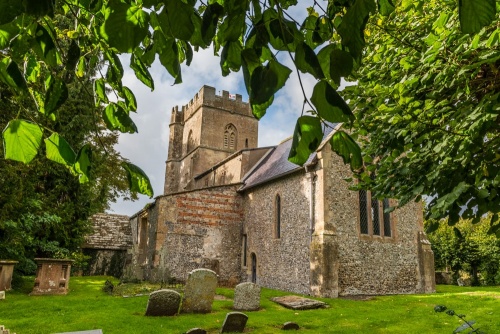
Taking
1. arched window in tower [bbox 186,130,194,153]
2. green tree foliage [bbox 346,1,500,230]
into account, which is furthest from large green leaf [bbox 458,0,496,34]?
arched window in tower [bbox 186,130,194,153]

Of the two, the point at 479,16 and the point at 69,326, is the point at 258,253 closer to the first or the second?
the point at 69,326

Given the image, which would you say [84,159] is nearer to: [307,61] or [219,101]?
[307,61]

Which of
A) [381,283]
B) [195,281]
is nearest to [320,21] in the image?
[195,281]

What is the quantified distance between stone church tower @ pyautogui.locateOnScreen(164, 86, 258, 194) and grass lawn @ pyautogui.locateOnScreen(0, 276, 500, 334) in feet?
63.8

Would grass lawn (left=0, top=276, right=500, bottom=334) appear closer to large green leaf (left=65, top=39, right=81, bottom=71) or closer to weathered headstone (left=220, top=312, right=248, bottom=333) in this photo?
weathered headstone (left=220, top=312, right=248, bottom=333)

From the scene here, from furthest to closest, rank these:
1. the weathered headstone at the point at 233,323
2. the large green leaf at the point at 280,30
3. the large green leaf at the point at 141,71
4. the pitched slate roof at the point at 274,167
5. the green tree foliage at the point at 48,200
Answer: the pitched slate roof at the point at 274,167 < the green tree foliage at the point at 48,200 < the weathered headstone at the point at 233,323 < the large green leaf at the point at 141,71 < the large green leaf at the point at 280,30

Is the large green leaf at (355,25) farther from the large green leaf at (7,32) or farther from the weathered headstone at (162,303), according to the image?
the weathered headstone at (162,303)

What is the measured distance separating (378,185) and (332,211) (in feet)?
29.5

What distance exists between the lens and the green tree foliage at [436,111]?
12.9ft

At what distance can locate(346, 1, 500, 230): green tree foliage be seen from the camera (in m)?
3.93

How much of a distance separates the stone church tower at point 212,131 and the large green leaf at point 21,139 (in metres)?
30.0

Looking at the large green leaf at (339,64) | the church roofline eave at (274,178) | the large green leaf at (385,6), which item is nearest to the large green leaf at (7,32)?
the large green leaf at (339,64)

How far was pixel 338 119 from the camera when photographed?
39.1 inches

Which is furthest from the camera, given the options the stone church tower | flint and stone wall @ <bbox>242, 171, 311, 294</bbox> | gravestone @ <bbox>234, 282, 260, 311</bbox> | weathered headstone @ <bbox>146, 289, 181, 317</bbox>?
the stone church tower
